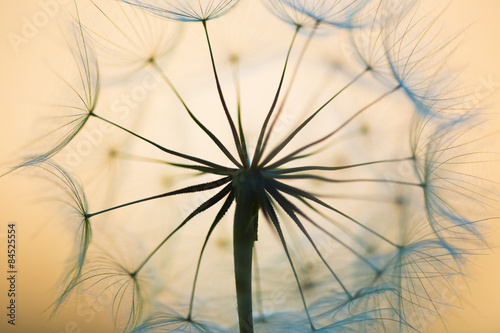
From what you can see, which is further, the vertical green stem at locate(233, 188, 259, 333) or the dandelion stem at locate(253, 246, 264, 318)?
the dandelion stem at locate(253, 246, 264, 318)

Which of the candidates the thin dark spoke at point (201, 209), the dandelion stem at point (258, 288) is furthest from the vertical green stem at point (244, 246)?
the dandelion stem at point (258, 288)

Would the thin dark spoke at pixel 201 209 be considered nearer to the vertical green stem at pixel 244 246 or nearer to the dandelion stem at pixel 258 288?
the vertical green stem at pixel 244 246

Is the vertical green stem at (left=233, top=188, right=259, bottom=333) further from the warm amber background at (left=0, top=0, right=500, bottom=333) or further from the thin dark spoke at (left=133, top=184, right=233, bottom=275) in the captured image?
the warm amber background at (left=0, top=0, right=500, bottom=333)

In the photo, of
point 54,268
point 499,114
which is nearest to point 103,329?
point 54,268

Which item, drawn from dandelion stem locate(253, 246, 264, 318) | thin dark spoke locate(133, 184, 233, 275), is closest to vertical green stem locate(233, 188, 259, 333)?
thin dark spoke locate(133, 184, 233, 275)

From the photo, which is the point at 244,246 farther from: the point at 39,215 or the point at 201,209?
the point at 39,215

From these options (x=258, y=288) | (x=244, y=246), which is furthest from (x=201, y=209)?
(x=258, y=288)

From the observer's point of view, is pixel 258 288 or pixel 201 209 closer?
pixel 201 209

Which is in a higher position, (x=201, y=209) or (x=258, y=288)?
(x=201, y=209)

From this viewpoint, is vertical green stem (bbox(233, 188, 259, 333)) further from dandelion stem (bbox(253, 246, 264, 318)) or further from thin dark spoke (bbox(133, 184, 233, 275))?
dandelion stem (bbox(253, 246, 264, 318))

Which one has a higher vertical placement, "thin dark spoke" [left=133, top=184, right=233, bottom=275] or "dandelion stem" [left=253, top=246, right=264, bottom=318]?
"thin dark spoke" [left=133, top=184, right=233, bottom=275]
